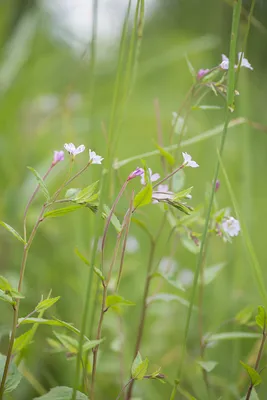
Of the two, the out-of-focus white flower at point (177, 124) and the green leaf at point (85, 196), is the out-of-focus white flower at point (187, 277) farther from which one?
the green leaf at point (85, 196)

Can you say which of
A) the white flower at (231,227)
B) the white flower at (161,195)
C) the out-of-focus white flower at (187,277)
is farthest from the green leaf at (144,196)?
the out-of-focus white flower at (187,277)

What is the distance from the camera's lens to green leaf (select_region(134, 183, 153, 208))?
1.51ft

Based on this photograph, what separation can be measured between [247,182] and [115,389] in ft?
1.30

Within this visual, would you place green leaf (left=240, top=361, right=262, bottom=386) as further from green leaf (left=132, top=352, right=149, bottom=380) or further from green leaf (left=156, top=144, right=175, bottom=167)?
green leaf (left=156, top=144, right=175, bottom=167)


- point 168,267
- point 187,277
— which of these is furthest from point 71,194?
point 187,277

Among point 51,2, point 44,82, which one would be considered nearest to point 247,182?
point 44,82

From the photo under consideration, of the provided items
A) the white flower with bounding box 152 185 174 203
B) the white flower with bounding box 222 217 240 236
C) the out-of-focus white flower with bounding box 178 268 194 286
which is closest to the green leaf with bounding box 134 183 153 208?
the white flower with bounding box 152 185 174 203

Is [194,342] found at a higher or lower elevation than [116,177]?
lower

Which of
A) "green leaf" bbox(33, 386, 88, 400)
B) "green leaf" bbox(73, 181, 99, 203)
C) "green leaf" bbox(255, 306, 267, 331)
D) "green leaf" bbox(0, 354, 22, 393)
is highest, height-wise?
"green leaf" bbox(73, 181, 99, 203)

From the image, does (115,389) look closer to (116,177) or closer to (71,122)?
(116,177)

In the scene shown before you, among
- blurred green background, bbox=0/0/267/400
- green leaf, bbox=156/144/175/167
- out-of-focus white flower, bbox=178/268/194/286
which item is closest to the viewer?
green leaf, bbox=156/144/175/167

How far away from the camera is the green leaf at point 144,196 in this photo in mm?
459

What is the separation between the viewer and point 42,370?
0.85m

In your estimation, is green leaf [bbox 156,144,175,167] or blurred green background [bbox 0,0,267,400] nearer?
green leaf [bbox 156,144,175,167]
